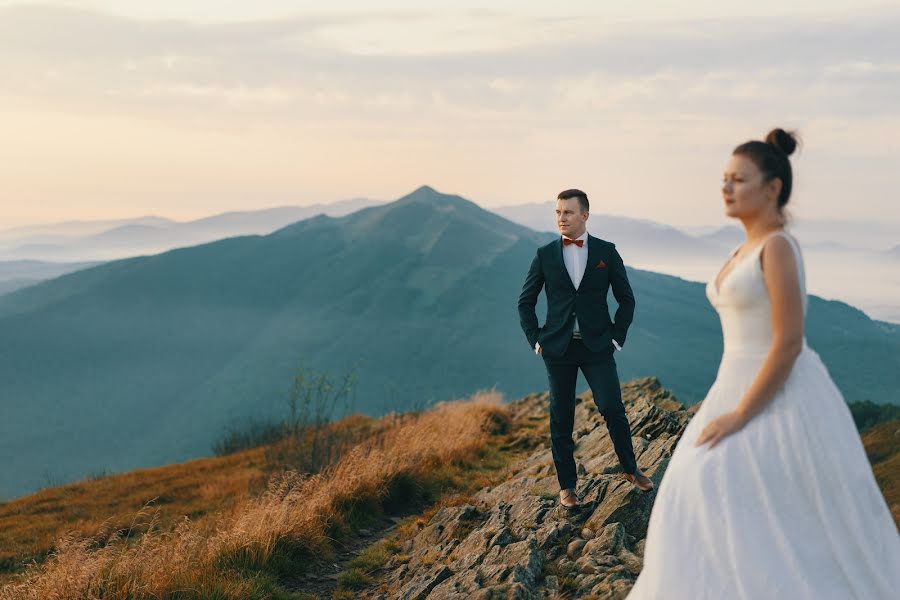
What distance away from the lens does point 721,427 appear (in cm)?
329

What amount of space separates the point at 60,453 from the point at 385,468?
580ft

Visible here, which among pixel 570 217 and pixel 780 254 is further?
pixel 570 217

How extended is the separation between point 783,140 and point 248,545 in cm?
657

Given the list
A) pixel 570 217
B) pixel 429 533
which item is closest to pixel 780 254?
pixel 570 217

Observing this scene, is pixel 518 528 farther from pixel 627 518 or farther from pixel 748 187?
pixel 748 187

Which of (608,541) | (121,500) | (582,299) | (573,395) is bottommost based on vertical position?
(121,500)

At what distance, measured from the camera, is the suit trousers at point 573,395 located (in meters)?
6.15

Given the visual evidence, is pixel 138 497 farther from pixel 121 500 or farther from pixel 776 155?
pixel 776 155

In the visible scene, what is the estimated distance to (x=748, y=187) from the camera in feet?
10.6

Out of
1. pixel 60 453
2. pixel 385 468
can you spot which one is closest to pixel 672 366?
pixel 60 453

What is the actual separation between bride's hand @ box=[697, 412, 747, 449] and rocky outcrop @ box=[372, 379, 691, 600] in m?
2.32

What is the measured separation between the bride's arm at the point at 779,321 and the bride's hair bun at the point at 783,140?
1.38 feet

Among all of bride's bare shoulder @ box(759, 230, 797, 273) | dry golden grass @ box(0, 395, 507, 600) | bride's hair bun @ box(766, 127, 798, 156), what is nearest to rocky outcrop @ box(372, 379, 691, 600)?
dry golden grass @ box(0, 395, 507, 600)

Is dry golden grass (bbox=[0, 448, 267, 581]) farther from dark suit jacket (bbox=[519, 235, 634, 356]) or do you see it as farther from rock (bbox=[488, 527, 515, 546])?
dark suit jacket (bbox=[519, 235, 634, 356])
